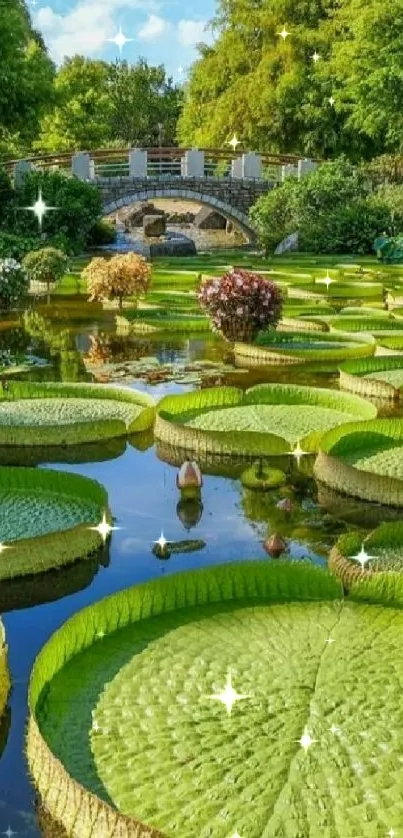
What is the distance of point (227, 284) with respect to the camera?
1207 centimetres

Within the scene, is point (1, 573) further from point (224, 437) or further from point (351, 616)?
point (224, 437)

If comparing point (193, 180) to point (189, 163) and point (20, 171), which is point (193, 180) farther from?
point (20, 171)

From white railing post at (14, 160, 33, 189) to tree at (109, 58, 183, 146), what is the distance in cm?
4721

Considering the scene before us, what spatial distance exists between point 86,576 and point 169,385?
524 cm

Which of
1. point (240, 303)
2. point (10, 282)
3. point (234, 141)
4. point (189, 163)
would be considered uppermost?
point (234, 141)

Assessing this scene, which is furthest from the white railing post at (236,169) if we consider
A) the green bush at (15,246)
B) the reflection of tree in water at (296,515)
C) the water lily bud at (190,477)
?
the water lily bud at (190,477)

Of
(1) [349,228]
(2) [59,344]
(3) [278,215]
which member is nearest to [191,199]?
(3) [278,215]

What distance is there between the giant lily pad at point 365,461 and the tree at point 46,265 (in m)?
12.5

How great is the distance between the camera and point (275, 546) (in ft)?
19.6


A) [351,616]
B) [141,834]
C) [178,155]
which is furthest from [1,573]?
[178,155]

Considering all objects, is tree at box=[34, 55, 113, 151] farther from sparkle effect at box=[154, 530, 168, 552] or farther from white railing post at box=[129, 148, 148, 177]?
sparkle effect at box=[154, 530, 168, 552]

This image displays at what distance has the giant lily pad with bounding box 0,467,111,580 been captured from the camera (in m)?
5.61

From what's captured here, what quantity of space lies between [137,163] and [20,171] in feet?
27.3

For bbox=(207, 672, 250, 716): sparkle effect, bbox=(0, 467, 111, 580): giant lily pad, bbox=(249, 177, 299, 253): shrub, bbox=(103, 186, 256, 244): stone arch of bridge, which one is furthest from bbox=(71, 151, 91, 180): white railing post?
bbox=(207, 672, 250, 716): sparkle effect
